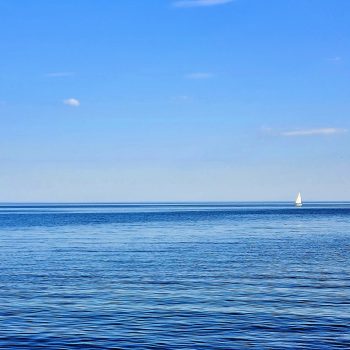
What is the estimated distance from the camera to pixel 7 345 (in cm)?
2381

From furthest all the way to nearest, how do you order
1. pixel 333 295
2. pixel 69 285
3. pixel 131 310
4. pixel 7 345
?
pixel 69 285, pixel 333 295, pixel 131 310, pixel 7 345

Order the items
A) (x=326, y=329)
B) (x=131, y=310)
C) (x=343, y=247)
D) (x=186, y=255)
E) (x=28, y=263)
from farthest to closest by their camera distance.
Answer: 1. (x=343, y=247)
2. (x=186, y=255)
3. (x=28, y=263)
4. (x=131, y=310)
5. (x=326, y=329)

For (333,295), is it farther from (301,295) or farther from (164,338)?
(164,338)

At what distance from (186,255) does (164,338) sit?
34.0 m

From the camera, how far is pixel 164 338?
25.1m

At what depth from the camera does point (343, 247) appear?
6862 centimetres

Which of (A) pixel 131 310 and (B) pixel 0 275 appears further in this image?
(B) pixel 0 275

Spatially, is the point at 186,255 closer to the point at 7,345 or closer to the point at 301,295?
the point at 301,295

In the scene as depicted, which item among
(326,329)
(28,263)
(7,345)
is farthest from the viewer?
(28,263)

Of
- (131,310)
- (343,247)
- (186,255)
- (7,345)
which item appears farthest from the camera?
(343,247)

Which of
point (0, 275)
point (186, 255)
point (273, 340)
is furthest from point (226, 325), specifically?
point (186, 255)

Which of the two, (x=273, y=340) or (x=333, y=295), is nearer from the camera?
(x=273, y=340)

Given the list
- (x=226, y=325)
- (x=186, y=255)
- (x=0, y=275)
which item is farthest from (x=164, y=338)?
(x=186, y=255)

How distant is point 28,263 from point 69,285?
15.0 metres
